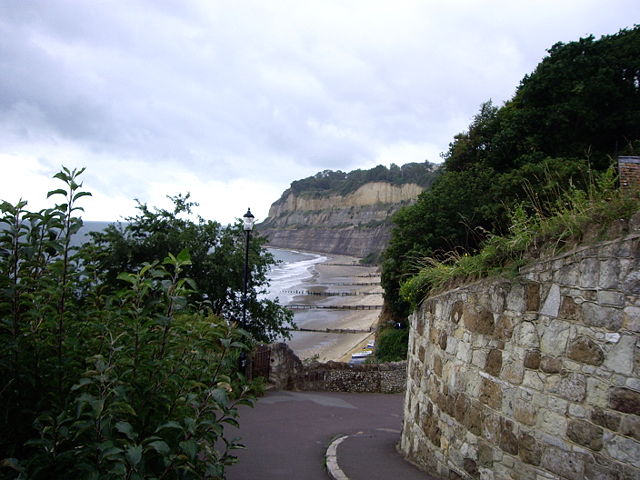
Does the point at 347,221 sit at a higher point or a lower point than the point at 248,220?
higher

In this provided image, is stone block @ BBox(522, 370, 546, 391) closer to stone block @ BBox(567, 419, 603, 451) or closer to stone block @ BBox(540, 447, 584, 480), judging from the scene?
stone block @ BBox(567, 419, 603, 451)

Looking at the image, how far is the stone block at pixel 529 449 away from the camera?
4.04 m

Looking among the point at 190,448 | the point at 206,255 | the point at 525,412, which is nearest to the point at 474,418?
the point at 525,412

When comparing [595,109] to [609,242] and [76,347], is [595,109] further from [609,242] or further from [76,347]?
[76,347]

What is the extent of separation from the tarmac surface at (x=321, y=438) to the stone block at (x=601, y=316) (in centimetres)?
325

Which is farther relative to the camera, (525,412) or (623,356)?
(525,412)

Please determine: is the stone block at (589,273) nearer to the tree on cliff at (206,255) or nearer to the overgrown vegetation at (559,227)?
the overgrown vegetation at (559,227)

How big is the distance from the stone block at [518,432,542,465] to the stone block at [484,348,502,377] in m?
0.59

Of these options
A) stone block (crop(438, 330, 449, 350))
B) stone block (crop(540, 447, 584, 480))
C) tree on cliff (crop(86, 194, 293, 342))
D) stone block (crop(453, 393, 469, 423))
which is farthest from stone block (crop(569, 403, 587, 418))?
tree on cliff (crop(86, 194, 293, 342))

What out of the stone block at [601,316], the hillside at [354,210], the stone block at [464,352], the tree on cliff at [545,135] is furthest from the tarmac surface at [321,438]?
the hillside at [354,210]

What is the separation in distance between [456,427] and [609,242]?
2.69m

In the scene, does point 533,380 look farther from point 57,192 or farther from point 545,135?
point 545,135

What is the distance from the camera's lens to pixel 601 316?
11.7 ft

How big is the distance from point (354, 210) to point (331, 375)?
158 metres
